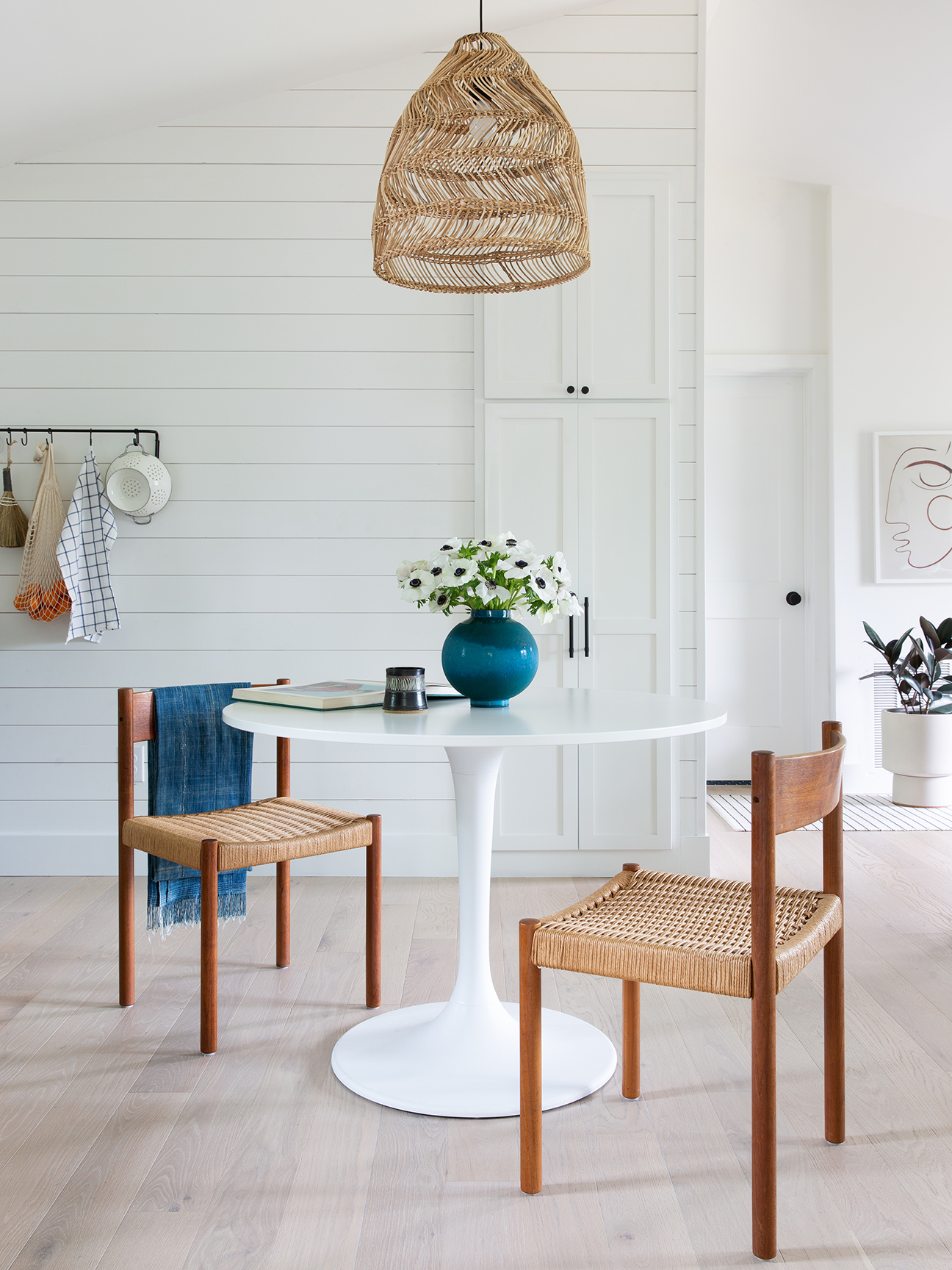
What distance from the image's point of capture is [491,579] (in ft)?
6.05

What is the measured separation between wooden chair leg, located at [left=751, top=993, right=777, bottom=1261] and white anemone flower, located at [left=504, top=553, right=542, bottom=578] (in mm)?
859

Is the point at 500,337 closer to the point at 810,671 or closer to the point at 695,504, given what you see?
the point at 695,504

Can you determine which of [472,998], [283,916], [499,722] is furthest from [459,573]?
[283,916]

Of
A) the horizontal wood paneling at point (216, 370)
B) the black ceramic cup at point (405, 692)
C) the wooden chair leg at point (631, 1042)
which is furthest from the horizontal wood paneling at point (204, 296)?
the wooden chair leg at point (631, 1042)

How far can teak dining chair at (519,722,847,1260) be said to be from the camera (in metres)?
1.30

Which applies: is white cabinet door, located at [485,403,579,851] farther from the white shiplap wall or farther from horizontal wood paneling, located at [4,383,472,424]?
horizontal wood paneling, located at [4,383,472,424]

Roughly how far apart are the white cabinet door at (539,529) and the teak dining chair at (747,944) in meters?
1.46

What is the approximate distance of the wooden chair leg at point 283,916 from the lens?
2424 mm

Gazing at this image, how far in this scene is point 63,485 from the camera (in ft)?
10.7

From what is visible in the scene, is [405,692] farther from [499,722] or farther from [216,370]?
[216,370]

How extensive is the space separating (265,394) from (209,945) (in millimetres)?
1955

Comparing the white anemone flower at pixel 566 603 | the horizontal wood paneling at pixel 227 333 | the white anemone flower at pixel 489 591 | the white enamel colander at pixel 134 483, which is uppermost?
the horizontal wood paneling at pixel 227 333

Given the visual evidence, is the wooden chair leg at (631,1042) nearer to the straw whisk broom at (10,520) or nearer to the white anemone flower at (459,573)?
the white anemone flower at (459,573)

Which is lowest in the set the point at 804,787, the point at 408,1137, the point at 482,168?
the point at 408,1137
